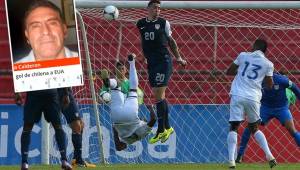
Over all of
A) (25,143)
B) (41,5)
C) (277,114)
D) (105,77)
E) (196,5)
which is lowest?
(277,114)

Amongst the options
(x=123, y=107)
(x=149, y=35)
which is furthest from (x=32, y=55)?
(x=123, y=107)

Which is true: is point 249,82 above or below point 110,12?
below

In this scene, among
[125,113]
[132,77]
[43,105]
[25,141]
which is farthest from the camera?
[125,113]

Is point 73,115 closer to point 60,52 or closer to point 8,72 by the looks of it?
point 60,52

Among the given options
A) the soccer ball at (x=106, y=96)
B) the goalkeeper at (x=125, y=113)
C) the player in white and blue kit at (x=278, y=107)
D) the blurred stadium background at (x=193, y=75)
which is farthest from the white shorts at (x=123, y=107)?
the player in white and blue kit at (x=278, y=107)

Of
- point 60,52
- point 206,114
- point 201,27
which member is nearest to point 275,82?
point 206,114

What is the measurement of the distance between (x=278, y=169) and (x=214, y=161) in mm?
3549

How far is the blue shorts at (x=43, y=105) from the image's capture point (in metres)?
10.4

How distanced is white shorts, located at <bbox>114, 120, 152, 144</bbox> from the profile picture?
3.79 m

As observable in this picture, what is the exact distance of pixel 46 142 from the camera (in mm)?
14461

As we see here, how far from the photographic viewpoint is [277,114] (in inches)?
592

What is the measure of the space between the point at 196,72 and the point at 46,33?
7.98 metres

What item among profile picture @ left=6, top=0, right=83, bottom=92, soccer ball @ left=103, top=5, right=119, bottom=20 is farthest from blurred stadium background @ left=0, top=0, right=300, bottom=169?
profile picture @ left=6, top=0, right=83, bottom=92

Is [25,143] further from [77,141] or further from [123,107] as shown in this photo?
[123,107]
